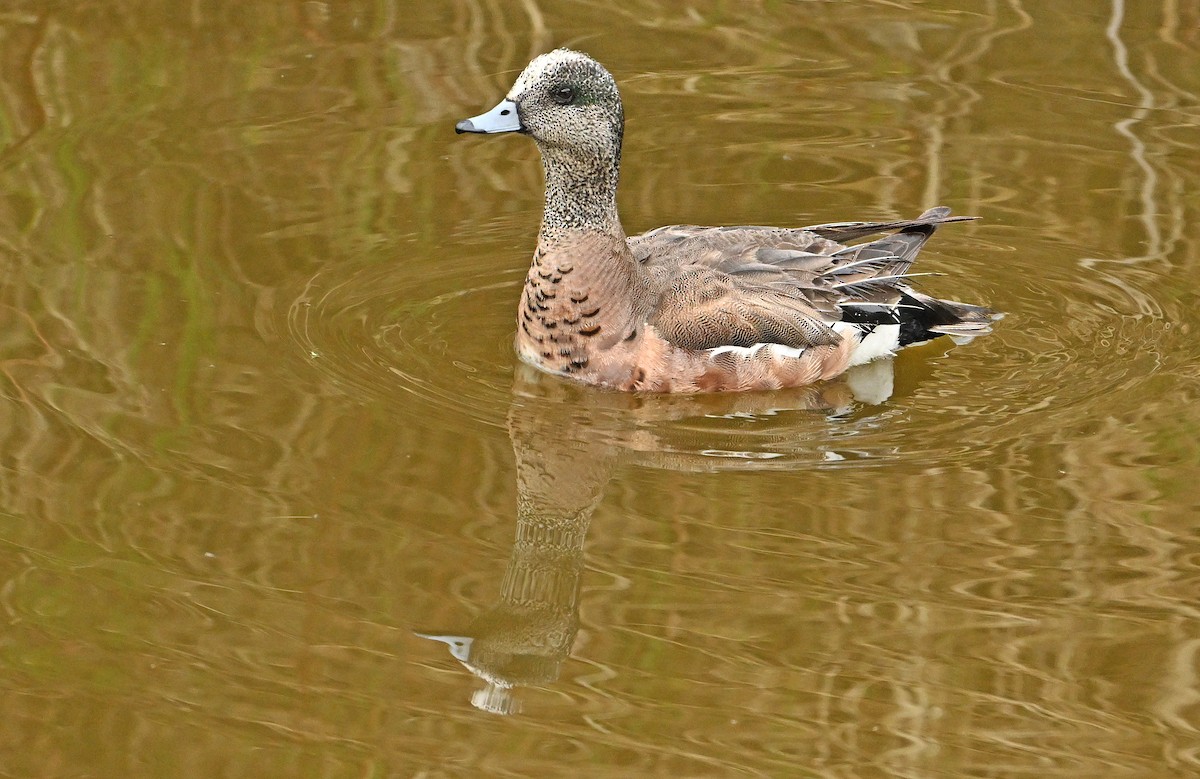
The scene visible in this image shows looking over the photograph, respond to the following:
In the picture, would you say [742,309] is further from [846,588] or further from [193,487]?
[193,487]

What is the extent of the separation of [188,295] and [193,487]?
1.84m

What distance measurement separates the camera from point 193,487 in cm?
716

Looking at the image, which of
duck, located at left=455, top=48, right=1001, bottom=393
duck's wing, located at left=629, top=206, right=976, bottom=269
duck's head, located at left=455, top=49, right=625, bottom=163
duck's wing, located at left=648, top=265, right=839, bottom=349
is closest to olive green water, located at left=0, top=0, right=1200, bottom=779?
duck, located at left=455, top=48, right=1001, bottom=393

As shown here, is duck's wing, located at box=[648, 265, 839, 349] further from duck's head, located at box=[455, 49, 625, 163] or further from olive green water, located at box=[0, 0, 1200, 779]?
duck's head, located at box=[455, 49, 625, 163]

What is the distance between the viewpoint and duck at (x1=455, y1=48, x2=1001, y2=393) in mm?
8094

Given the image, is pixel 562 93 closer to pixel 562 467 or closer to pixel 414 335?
pixel 414 335

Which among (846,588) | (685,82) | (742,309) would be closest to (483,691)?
(846,588)

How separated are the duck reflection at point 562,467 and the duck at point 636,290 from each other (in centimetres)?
11

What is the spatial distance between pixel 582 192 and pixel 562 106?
41 cm

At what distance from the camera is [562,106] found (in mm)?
8055

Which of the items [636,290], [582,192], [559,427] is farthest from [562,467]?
[582,192]

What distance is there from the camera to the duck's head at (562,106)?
26.2ft

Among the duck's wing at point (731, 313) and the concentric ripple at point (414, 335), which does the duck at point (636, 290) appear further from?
the concentric ripple at point (414, 335)

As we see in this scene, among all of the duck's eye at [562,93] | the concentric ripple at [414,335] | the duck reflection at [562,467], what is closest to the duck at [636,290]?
the duck's eye at [562,93]
